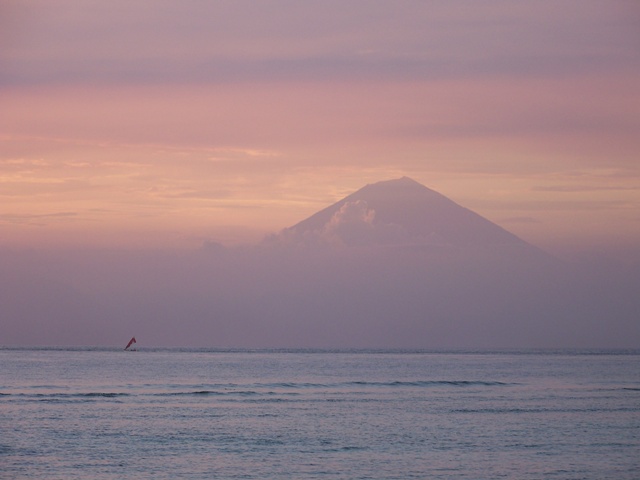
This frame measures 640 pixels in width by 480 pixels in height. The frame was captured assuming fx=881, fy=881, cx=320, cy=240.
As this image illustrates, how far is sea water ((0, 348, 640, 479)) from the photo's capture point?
113 feet

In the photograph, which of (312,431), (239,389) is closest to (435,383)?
(239,389)

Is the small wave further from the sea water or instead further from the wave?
the sea water

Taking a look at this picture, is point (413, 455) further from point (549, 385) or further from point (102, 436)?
point (549, 385)

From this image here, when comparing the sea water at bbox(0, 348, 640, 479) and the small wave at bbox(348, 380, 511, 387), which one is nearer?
the sea water at bbox(0, 348, 640, 479)

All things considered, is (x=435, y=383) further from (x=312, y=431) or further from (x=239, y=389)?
(x=312, y=431)

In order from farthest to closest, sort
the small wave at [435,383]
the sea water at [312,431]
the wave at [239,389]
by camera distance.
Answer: the small wave at [435,383] → the wave at [239,389] → the sea water at [312,431]

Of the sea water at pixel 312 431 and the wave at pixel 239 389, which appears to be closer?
the sea water at pixel 312 431

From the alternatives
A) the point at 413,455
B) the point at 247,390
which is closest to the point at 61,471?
the point at 413,455

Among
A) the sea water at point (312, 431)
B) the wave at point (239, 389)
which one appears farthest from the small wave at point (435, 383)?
the sea water at point (312, 431)

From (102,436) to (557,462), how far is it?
21000 millimetres

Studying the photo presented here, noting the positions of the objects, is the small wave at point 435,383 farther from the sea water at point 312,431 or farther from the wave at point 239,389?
the sea water at point 312,431

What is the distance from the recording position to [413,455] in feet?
123

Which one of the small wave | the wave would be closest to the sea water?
the wave

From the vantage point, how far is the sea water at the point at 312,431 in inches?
1351
